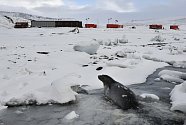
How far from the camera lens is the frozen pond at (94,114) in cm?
437

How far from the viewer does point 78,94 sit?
19.1ft

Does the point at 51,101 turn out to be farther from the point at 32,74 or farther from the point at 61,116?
the point at 32,74

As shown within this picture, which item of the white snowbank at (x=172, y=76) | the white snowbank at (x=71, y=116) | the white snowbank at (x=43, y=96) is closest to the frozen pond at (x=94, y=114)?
the white snowbank at (x=71, y=116)

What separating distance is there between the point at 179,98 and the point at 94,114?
5.55 ft

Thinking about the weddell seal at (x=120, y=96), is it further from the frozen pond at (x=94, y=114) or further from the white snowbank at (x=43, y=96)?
the white snowbank at (x=43, y=96)

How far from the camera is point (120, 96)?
5164mm

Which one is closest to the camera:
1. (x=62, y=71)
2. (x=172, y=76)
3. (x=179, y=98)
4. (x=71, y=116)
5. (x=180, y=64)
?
(x=71, y=116)

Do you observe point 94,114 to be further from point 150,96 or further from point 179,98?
point 179,98

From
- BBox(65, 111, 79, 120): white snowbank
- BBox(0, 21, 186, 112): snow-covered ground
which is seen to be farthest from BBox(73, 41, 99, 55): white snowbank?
BBox(65, 111, 79, 120): white snowbank

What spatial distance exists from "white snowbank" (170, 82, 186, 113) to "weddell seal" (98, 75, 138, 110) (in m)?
0.68

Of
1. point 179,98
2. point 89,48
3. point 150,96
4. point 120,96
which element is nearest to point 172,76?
point 150,96

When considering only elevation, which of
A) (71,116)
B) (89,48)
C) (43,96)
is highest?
(89,48)

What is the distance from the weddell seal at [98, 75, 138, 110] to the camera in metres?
4.97

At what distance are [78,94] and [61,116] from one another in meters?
1.18
